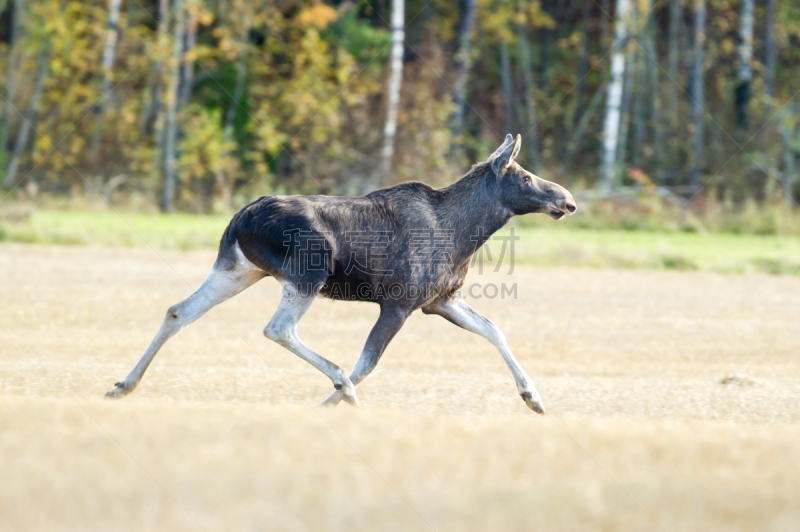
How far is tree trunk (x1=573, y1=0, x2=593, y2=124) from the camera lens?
42.1m

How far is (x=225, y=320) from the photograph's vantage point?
15.1 m

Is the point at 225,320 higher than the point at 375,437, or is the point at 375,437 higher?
the point at 375,437

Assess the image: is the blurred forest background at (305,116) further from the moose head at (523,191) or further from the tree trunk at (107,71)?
the moose head at (523,191)

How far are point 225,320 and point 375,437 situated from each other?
8698 mm

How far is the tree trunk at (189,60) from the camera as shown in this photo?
3120cm

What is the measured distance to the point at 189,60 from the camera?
3225cm

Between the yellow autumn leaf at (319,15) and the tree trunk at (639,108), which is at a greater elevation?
the yellow autumn leaf at (319,15)

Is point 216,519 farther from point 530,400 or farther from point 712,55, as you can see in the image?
point 712,55

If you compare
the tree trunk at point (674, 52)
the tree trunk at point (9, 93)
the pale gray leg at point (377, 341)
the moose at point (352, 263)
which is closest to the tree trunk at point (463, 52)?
the tree trunk at point (674, 52)

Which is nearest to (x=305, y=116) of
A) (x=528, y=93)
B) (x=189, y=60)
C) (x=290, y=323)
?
(x=189, y=60)

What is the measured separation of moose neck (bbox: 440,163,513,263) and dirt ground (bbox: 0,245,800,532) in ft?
4.83

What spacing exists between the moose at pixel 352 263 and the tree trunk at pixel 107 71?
25.2 metres

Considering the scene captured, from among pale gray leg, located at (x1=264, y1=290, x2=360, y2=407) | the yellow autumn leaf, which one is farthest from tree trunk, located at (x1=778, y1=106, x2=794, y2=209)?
pale gray leg, located at (x1=264, y1=290, x2=360, y2=407)

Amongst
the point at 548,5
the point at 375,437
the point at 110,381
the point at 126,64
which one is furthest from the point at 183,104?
the point at 375,437
